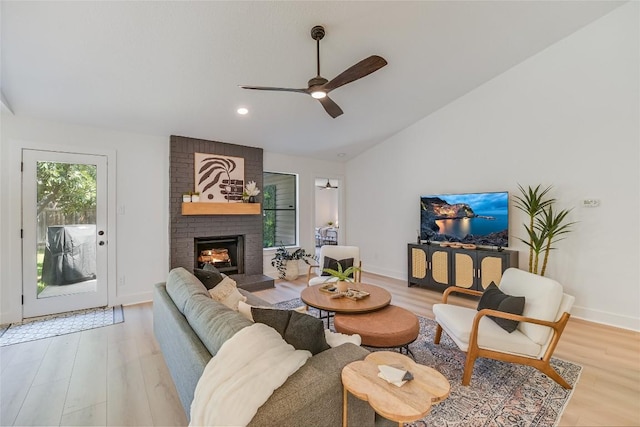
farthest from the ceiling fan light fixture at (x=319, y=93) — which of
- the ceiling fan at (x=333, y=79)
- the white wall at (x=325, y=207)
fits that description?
the white wall at (x=325, y=207)

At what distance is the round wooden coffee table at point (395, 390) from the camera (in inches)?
42.2

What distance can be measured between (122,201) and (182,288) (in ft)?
9.20

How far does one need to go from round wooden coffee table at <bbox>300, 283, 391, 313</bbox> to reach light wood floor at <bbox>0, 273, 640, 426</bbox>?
53.2 inches

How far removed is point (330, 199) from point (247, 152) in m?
6.34

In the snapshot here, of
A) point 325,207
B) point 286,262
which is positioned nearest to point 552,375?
point 286,262

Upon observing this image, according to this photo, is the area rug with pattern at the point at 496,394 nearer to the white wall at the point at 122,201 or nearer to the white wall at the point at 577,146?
the white wall at the point at 577,146

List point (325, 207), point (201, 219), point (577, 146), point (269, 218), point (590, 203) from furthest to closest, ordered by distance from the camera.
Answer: point (325, 207), point (269, 218), point (201, 219), point (577, 146), point (590, 203)

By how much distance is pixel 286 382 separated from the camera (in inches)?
47.9

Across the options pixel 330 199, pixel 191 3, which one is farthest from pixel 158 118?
pixel 330 199

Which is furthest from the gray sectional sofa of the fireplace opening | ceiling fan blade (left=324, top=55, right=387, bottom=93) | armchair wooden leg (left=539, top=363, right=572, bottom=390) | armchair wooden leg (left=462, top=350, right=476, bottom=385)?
the fireplace opening

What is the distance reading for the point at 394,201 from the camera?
5.90m

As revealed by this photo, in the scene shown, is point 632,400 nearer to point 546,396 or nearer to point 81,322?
point 546,396

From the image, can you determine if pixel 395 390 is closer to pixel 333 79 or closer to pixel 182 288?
pixel 182 288

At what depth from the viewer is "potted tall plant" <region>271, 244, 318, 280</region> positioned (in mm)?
5633
